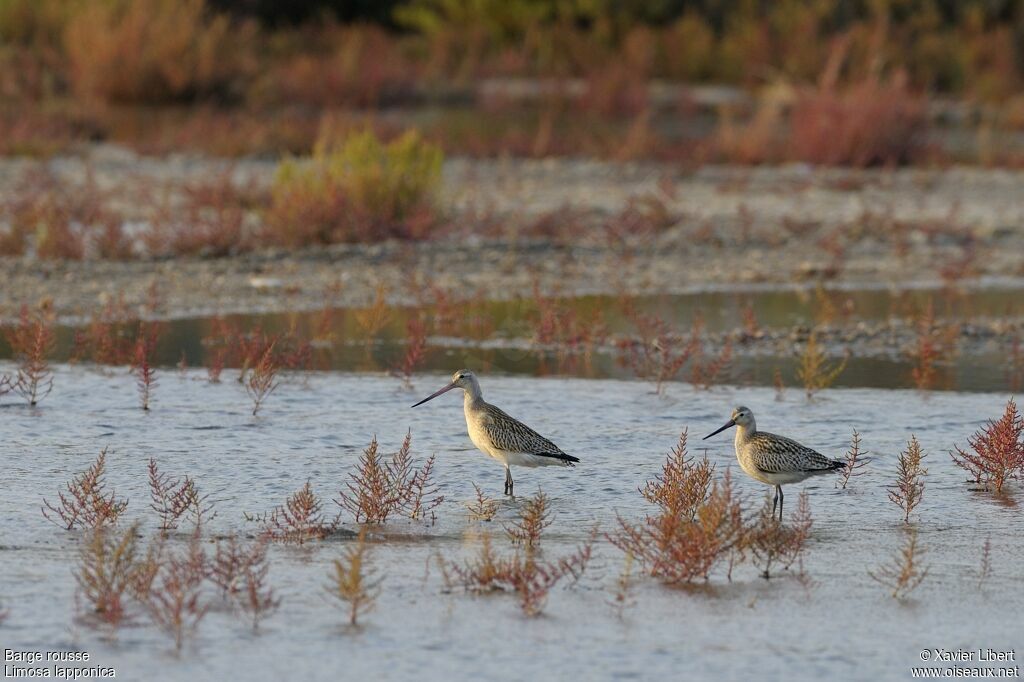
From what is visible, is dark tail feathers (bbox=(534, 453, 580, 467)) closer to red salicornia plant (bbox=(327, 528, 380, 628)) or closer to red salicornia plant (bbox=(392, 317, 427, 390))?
red salicornia plant (bbox=(327, 528, 380, 628))

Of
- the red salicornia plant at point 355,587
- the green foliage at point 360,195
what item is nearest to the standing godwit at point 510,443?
the red salicornia plant at point 355,587

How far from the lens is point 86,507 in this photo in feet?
24.1

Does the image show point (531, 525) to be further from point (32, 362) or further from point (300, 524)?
point (32, 362)

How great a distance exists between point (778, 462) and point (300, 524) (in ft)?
7.06

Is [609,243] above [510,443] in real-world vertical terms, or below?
above

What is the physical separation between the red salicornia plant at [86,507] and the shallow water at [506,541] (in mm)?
81

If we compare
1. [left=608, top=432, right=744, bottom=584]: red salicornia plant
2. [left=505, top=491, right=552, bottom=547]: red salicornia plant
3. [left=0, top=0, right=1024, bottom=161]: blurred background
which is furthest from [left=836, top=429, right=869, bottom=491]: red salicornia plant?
[left=0, top=0, right=1024, bottom=161]: blurred background

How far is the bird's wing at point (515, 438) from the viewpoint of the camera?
317 inches

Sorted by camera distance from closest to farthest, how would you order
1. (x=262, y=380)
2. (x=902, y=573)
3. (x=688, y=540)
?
(x=902, y=573)
(x=688, y=540)
(x=262, y=380)

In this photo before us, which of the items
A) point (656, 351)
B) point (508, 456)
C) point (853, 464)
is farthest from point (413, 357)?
→ point (853, 464)

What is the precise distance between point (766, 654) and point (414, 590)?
1392 millimetres

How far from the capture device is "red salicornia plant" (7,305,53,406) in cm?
970

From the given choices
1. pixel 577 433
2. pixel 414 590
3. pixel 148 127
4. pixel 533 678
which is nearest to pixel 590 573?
pixel 414 590

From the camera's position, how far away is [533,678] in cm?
581
